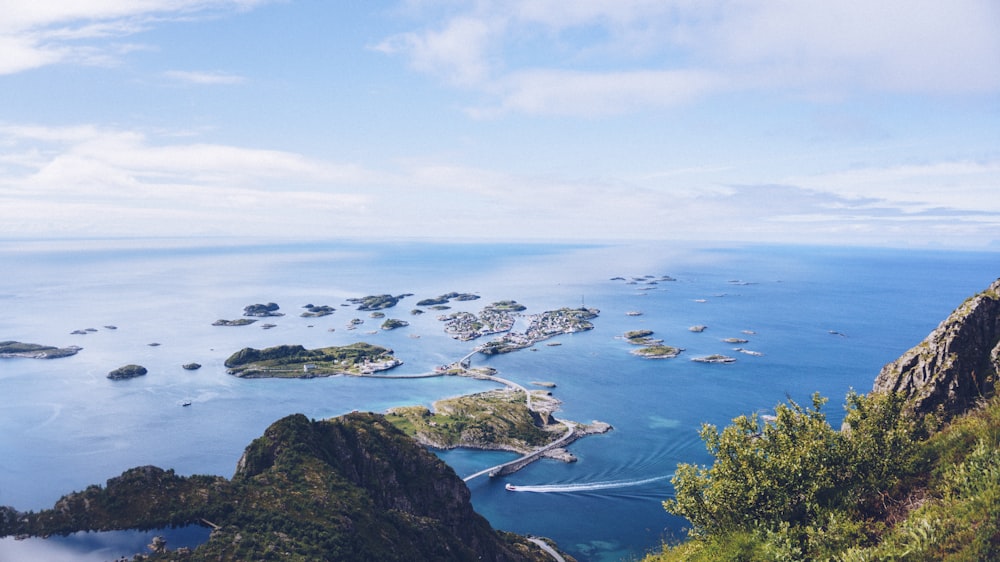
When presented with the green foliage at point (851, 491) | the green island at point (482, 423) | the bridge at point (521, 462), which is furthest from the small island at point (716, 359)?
the green foliage at point (851, 491)

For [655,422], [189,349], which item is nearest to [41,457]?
[189,349]

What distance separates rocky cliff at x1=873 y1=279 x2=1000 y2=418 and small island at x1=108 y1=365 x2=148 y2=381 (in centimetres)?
17114

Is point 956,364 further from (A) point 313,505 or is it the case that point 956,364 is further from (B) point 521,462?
(B) point 521,462

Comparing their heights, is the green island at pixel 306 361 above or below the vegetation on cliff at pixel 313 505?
below

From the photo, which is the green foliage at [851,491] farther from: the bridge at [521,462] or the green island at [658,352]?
the green island at [658,352]

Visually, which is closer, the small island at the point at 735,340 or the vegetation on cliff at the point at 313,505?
the vegetation on cliff at the point at 313,505

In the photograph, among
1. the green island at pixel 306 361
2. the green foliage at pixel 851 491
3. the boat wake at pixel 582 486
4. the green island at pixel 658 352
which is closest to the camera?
the green foliage at pixel 851 491

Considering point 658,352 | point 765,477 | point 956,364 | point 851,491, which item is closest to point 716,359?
point 658,352

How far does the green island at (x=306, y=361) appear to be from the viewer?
494 feet

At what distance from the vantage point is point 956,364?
25719 millimetres

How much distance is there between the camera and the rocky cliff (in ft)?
82.0

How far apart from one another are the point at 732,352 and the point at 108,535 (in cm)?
16487

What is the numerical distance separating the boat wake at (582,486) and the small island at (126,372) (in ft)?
387

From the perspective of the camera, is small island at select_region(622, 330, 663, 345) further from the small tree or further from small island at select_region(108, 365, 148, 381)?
the small tree
